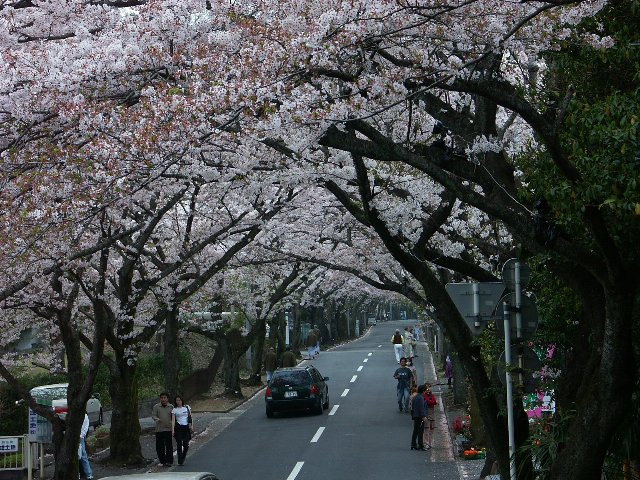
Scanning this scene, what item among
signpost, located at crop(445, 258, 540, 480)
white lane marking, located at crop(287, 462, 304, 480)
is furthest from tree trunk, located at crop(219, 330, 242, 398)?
signpost, located at crop(445, 258, 540, 480)

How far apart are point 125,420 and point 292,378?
Answer: 8.79 metres

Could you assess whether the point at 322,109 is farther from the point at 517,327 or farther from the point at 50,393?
the point at 50,393

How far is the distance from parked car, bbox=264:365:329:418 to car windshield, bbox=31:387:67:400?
6284 mm

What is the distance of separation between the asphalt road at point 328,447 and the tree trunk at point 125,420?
129 centimetres

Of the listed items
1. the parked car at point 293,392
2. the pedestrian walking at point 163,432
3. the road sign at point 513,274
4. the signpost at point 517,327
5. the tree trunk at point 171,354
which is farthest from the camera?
the parked car at point 293,392

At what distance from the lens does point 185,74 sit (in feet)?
34.0

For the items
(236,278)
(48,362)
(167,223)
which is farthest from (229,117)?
(236,278)

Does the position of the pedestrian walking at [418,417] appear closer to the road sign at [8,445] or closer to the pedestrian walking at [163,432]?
the pedestrian walking at [163,432]

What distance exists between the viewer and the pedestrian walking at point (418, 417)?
1975cm

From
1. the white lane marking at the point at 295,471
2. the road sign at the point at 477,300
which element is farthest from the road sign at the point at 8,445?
the road sign at the point at 477,300

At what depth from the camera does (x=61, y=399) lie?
926 inches

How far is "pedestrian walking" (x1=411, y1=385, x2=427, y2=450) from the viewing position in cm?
1975

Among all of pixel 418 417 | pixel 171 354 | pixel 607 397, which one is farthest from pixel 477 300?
pixel 171 354

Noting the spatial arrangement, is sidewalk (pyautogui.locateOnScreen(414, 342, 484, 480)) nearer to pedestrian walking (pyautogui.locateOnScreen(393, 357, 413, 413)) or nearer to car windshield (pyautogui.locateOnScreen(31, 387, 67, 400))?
pedestrian walking (pyautogui.locateOnScreen(393, 357, 413, 413))
